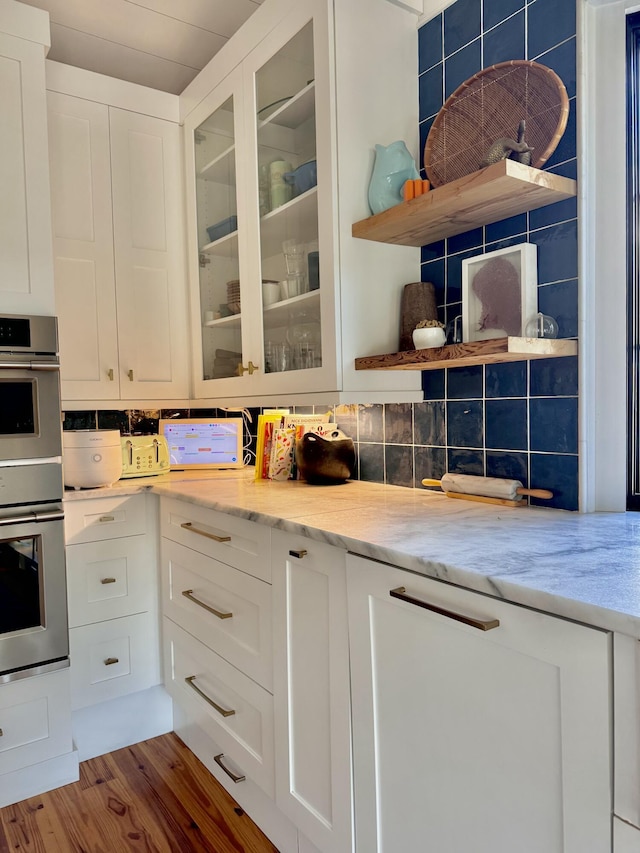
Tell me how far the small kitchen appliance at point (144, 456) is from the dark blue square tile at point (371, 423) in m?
0.82

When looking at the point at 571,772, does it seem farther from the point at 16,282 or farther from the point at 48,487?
the point at 16,282

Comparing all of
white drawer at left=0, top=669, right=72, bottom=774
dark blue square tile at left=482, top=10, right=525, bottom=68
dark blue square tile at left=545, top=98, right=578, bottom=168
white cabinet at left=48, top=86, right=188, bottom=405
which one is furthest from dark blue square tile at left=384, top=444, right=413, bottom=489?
white drawer at left=0, top=669, right=72, bottom=774

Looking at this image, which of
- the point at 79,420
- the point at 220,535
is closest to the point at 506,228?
the point at 220,535

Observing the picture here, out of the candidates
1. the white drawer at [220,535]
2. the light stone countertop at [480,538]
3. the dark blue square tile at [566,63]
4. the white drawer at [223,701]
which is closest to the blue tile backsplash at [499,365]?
the dark blue square tile at [566,63]

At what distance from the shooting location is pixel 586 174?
55.5 inches

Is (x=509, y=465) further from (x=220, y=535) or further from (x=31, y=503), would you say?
(x=31, y=503)

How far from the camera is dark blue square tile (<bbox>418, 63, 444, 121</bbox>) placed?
1.75m

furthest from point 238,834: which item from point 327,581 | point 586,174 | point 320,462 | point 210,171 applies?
point 210,171

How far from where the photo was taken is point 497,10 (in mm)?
1574

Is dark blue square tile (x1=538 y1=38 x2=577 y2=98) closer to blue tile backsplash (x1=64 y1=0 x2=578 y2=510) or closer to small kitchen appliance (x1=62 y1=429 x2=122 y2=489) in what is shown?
blue tile backsplash (x1=64 y1=0 x2=578 y2=510)

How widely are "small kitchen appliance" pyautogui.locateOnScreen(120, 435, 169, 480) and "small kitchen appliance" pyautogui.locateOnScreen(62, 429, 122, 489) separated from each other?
17 cm

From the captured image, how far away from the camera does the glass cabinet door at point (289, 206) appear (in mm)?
1765

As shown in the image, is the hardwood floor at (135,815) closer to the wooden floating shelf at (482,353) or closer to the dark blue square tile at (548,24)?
the wooden floating shelf at (482,353)

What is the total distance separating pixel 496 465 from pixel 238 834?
1.26 meters
